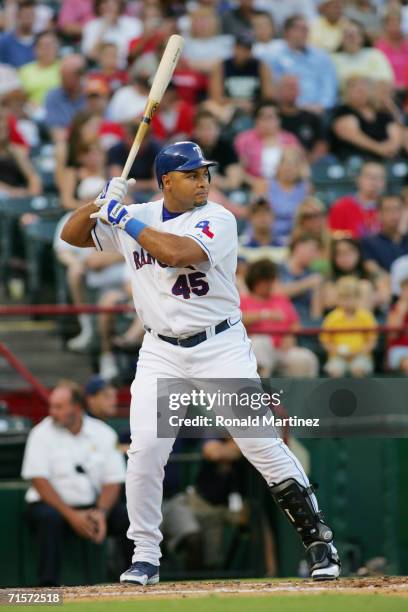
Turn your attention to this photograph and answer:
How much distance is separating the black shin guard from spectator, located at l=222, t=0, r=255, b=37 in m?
7.94

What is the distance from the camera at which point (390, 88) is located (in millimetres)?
13094

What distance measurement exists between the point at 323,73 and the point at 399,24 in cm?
128

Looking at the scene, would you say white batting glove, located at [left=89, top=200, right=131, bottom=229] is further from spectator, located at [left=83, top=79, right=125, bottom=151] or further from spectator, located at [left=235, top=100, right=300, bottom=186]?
spectator, located at [left=235, top=100, right=300, bottom=186]

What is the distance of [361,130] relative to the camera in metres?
12.4

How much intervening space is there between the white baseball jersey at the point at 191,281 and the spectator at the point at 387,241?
457 cm

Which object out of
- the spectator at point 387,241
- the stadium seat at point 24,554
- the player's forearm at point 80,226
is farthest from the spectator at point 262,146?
the player's forearm at point 80,226

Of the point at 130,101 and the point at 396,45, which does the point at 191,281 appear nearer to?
the point at 130,101

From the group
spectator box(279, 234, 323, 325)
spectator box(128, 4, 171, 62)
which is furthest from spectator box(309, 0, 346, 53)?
spectator box(279, 234, 323, 325)

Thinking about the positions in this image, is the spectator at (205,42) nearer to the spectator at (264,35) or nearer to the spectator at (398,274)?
the spectator at (264,35)

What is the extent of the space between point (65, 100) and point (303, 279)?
125 inches

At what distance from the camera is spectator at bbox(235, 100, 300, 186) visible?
38.3ft

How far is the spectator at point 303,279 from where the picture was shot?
10.0 m

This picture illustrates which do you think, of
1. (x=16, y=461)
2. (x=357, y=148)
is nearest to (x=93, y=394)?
(x=16, y=461)

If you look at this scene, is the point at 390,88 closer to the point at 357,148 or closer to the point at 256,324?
the point at 357,148
